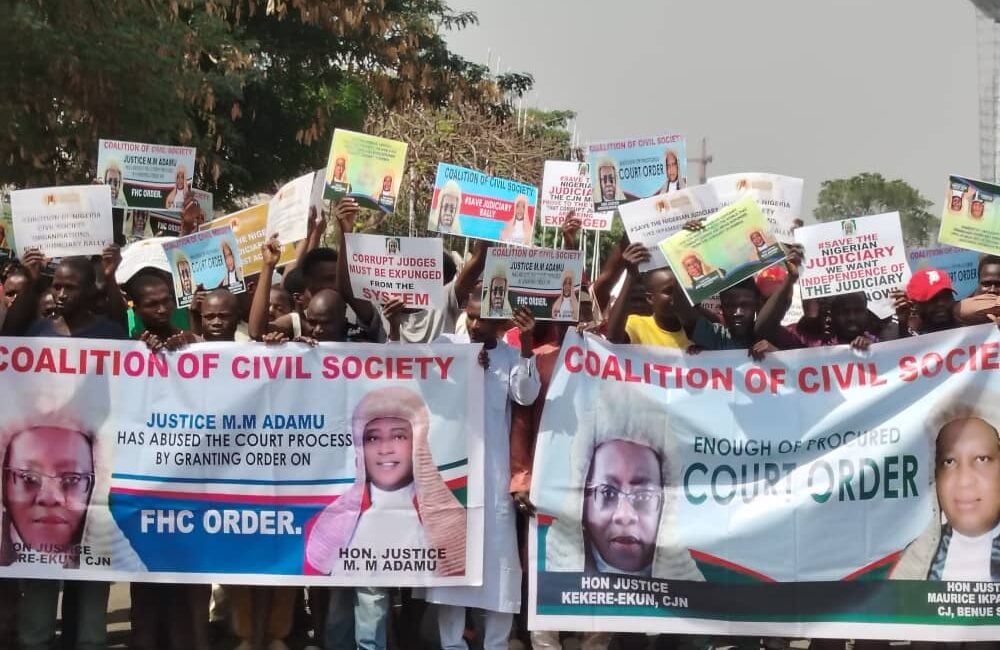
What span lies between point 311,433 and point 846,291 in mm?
2717

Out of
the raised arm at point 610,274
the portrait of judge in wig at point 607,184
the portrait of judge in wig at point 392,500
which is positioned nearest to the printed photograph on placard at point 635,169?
the portrait of judge in wig at point 607,184

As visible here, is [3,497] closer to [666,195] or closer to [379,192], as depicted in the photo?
[379,192]

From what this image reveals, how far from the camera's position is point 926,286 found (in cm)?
666

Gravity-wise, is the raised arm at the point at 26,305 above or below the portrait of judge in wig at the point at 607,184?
below

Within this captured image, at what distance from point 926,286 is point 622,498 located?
1809 mm

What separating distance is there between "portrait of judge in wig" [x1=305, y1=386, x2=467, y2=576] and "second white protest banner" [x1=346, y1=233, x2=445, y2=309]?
504 millimetres

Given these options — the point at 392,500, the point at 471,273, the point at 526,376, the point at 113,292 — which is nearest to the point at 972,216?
the point at 526,376

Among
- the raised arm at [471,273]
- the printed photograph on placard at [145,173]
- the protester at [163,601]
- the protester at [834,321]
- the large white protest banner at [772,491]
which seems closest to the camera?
the large white protest banner at [772,491]

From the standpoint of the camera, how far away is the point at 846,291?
674 cm

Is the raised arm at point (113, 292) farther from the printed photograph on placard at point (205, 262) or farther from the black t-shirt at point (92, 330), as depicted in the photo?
the printed photograph on placard at point (205, 262)

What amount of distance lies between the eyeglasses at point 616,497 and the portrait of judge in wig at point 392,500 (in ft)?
2.12

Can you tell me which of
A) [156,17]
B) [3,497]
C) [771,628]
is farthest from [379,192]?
[156,17]

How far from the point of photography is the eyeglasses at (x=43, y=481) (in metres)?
6.63

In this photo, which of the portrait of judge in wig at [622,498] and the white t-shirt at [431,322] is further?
the white t-shirt at [431,322]
